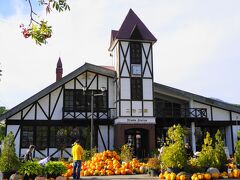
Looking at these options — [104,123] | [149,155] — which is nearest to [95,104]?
[104,123]

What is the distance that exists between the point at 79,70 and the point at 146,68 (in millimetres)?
4881

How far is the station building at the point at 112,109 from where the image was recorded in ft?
78.7

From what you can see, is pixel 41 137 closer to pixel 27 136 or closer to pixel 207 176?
pixel 27 136

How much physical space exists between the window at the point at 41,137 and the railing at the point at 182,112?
27.2 feet

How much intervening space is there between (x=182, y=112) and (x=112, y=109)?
18.7 feet

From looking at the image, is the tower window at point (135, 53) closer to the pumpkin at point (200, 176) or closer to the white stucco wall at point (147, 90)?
the white stucco wall at point (147, 90)

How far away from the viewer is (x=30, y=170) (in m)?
12.7

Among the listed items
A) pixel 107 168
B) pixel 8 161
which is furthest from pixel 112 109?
pixel 8 161

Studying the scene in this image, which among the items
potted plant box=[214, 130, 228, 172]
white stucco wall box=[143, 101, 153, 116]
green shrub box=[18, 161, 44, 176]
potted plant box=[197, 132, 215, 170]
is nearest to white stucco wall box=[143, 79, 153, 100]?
white stucco wall box=[143, 101, 153, 116]

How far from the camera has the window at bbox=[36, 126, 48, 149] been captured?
79.2ft

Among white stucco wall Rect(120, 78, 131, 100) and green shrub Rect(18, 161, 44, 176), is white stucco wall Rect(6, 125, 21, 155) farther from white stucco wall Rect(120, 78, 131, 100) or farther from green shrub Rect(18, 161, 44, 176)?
green shrub Rect(18, 161, 44, 176)

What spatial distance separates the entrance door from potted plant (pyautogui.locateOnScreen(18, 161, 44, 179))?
41.2 ft

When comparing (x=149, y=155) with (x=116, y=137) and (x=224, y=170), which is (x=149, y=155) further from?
(x=224, y=170)

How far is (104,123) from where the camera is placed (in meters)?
25.0
